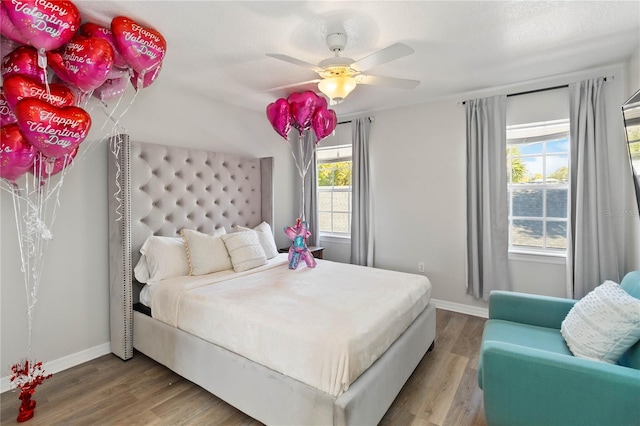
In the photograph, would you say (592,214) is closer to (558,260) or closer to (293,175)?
(558,260)

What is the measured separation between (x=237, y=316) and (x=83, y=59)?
68.7 inches

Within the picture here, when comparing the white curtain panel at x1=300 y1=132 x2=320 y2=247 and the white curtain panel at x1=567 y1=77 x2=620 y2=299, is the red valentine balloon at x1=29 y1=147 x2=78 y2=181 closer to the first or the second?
the white curtain panel at x1=300 y1=132 x2=320 y2=247

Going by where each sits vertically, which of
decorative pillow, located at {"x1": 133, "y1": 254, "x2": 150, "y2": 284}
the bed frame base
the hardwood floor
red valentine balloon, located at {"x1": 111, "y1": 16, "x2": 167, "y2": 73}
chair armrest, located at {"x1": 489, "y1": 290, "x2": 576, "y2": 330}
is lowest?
the hardwood floor

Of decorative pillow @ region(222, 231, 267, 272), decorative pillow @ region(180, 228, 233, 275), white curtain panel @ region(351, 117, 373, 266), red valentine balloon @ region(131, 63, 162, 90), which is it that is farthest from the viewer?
white curtain panel @ region(351, 117, 373, 266)

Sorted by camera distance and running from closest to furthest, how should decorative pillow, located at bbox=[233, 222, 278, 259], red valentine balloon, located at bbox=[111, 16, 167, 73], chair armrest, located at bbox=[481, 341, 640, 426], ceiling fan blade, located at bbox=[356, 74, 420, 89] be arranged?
chair armrest, located at bbox=[481, 341, 640, 426] < red valentine balloon, located at bbox=[111, 16, 167, 73] < ceiling fan blade, located at bbox=[356, 74, 420, 89] < decorative pillow, located at bbox=[233, 222, 278, 259]

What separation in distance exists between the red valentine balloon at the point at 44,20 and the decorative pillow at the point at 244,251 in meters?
1.86

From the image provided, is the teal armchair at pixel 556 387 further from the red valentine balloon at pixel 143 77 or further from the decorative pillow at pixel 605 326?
the red valentine balloon at pixel 143 77

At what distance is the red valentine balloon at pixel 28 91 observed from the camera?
163 centimetres

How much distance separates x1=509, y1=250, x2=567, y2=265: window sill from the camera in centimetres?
306

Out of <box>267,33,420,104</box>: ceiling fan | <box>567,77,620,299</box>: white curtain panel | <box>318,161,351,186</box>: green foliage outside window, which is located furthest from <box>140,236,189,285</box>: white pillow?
<box>567,77,620,299</box>: white curtain panel

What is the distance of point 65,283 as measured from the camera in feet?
8.02

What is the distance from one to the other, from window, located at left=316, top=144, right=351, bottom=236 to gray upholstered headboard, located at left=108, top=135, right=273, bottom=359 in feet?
3.47

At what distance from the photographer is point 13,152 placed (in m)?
1.70

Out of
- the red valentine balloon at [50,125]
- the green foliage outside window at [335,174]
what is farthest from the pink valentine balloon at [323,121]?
the red valentine balloon at [50,125]
